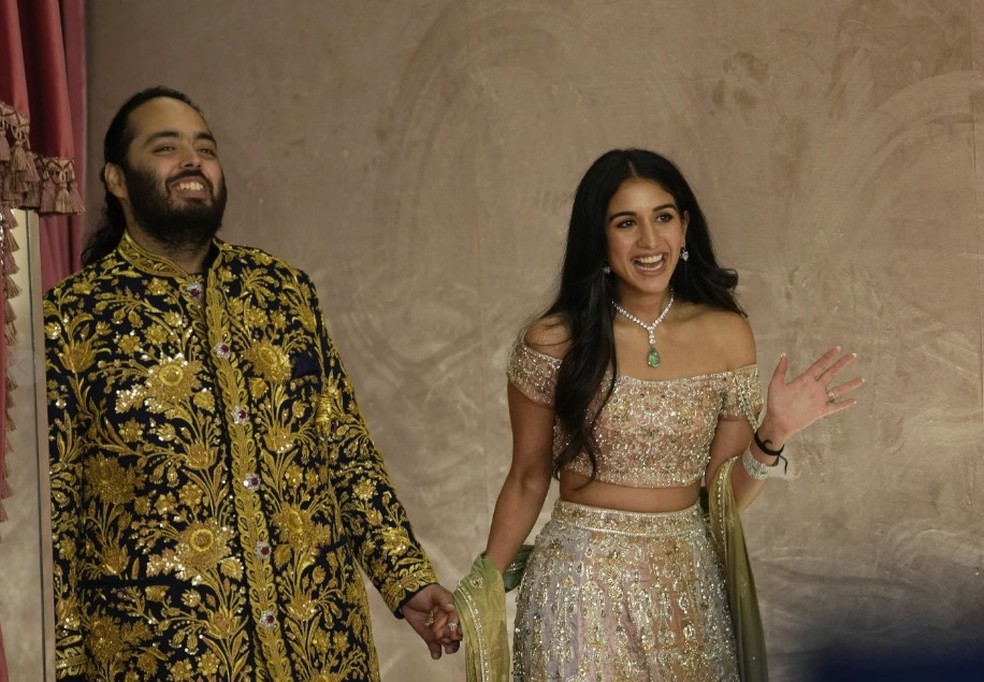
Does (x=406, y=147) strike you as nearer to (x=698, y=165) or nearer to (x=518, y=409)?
(x=698, y=165)

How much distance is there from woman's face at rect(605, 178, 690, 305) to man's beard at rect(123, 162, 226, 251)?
35.8 inches

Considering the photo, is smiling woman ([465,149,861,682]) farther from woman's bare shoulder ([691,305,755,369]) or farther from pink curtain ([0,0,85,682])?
pink curtain ([0,0,85,682])

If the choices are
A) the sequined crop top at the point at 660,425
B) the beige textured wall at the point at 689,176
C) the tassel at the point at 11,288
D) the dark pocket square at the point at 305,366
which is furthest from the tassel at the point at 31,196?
the beige textured wall at the point at 689,176

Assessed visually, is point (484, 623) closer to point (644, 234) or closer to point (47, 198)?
point (644, 234)

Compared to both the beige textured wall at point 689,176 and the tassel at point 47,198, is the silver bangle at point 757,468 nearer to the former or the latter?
the tassel at point 47,198

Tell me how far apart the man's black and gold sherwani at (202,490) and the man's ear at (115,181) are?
10 centimetres

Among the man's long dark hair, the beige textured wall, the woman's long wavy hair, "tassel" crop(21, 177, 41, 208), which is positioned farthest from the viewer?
the beige textured wall

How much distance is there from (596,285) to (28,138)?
132 centimetres

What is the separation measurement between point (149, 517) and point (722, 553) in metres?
1.31

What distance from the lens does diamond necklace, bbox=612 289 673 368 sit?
330cm

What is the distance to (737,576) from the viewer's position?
3250 mm

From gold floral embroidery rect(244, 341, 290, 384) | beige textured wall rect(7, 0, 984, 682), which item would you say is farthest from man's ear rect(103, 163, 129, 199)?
beige textured wall rect(7, 0, 984, 682)

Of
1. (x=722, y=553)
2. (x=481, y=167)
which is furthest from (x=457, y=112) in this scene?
(x=722, y=553)

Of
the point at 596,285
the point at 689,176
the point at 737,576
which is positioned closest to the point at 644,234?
the point at 596,285
